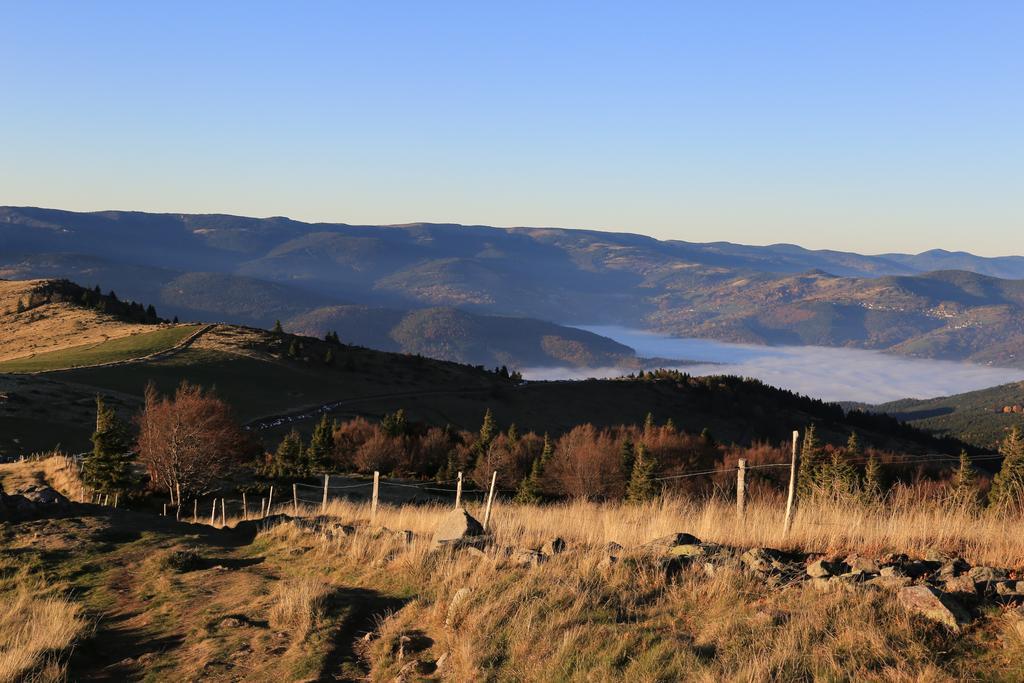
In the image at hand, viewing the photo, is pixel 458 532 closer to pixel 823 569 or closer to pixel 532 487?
pixel 823 569

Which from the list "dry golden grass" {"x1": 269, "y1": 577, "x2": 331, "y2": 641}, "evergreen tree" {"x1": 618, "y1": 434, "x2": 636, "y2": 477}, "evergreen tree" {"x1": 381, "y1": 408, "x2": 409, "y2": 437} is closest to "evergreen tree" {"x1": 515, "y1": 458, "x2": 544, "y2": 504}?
"evergreen tree" {"x1": 618, "y1": 434, "x2": 636, "y2": 477}

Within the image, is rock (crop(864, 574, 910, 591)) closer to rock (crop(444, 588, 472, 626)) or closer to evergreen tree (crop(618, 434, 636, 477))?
rock (crop(444, 588, 472, 626))

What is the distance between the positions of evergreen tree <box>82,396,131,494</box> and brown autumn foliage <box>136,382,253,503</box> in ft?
4.43

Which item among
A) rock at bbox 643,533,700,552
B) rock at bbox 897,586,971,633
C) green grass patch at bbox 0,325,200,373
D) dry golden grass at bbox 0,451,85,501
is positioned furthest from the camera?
green grass patch at bbox 0,325,200,373

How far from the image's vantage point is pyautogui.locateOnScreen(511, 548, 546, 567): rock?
12.1 m

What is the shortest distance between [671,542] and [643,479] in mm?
44004

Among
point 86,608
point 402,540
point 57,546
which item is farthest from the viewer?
point 57,546

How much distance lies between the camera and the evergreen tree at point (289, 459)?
174ft

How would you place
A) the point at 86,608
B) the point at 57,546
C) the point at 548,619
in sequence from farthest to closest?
the point at 57,546 → the point at 86,608 → the point at 548,619

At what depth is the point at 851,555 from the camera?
442 inches

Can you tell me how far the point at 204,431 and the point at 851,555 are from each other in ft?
112

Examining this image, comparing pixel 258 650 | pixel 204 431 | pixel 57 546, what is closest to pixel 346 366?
pixel 204 431

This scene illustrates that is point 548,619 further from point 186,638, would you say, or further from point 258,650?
point 186,638

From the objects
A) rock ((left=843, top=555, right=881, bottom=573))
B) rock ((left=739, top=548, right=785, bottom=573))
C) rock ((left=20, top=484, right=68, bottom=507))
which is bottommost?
rock ((left=20, top=484, right=68, bottom=507))
